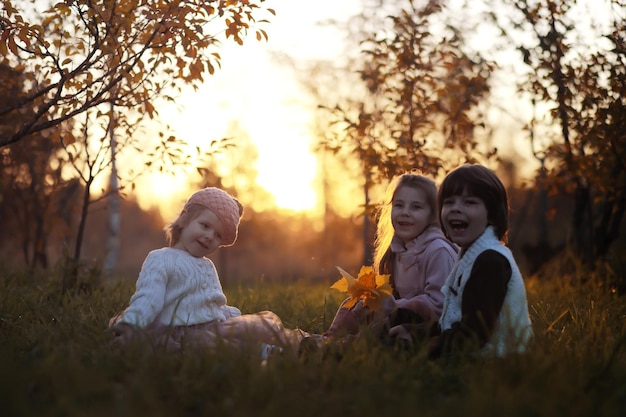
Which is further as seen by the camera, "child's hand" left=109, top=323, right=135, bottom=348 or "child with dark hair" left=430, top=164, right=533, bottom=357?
"child's hand" left=109, top=323, right=135, bottom=348

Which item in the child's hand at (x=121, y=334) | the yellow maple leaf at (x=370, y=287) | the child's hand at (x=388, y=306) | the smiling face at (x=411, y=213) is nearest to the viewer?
the child's hand at (x=121, y=334)

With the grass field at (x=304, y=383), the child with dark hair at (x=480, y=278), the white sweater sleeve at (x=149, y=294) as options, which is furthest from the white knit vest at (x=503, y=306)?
the white sweater sleeve at (x=149, y=294)

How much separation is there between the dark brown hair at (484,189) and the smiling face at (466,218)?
27mm

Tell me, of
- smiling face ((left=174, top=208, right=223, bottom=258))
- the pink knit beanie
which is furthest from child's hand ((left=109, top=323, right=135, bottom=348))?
the pink knit beanie

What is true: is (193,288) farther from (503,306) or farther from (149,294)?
(503,306)

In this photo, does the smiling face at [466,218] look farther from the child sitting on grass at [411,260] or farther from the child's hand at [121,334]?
the child's hand at [121,334]

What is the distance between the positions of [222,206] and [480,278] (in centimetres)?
182

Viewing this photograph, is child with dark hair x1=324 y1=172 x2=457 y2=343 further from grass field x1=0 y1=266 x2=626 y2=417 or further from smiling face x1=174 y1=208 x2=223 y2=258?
smiling face x1=174 y1=208 x2=223 y2=258

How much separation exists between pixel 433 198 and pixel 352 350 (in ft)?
5.23

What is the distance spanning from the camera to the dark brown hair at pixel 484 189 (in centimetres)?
377

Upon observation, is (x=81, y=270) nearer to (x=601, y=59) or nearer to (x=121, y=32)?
(x=121, y=32)

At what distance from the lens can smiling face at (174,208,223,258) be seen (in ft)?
14.8

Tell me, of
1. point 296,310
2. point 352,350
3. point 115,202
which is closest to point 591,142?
point 296,310

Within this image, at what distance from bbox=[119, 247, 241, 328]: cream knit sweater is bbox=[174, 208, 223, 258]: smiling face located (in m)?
0.06
